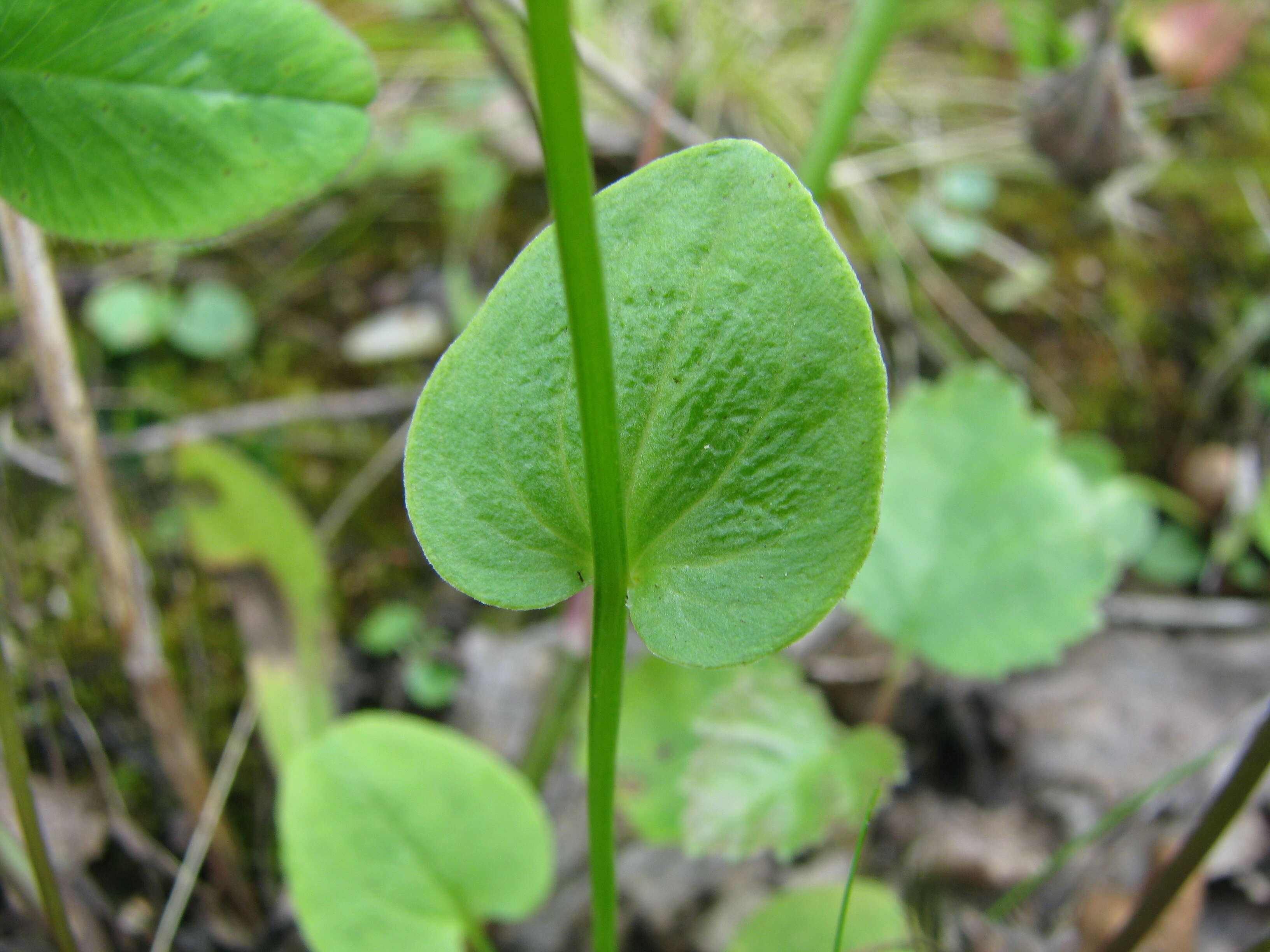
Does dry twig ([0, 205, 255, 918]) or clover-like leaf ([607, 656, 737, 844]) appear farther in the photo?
clover-like leaf ([607, 656, 737, 844])

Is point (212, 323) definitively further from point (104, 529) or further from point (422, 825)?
A: point (422, 825)

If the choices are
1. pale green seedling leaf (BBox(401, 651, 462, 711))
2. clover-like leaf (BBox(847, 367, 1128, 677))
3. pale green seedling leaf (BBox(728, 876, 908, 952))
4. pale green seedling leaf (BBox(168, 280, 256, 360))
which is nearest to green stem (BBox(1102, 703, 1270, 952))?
pale green seedling leaf (BBox(728, 876, 908, 952))

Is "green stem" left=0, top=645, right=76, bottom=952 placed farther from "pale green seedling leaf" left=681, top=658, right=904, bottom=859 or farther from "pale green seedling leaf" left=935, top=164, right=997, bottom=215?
"pale green seedling leaf" left=935, top=164, right=997, bottom=215

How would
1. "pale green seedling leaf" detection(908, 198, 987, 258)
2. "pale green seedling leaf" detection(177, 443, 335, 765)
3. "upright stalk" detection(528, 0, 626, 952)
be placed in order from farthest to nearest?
"pale green seedling leaf" detection(908, 198, 987, 258) → "pale green seedling leaf" detection(177, 443, 335, 765) → "upright stalk" detection(528, 0, 626, 952)

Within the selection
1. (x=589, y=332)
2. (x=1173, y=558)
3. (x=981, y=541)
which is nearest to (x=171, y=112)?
(x=589, y=332)

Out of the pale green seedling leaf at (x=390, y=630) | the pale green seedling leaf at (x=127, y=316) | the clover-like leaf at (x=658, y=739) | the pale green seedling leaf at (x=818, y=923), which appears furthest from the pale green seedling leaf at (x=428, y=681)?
the pale green seedling leaf at (x=127, y=316)

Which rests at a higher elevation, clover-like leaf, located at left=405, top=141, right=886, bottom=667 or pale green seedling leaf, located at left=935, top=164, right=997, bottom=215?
pale green seedling leaf, located at left=935, top=164, right=997, bottom=215

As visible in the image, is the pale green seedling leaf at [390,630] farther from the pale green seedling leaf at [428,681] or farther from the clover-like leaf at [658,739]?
the clover-like leaf at [658,739]

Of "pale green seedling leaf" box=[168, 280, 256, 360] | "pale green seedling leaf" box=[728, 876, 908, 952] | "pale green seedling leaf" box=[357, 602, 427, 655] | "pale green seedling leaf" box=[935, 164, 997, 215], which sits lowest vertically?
"pale green seedling leaf" box=[728, 876, 908, 952]
